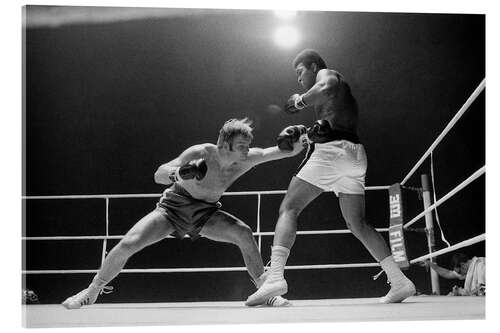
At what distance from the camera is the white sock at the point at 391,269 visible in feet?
11.8

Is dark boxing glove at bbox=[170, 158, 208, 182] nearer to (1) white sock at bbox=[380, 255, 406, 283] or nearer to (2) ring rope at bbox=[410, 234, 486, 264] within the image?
(1) white sock at bbox=[380, 255, 406, 283]

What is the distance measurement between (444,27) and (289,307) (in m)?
1.62

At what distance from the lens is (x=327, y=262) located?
3666mm

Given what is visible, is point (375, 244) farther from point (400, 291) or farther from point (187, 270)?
point (187, 270)

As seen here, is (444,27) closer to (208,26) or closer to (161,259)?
(208,26)

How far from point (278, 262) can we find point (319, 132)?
0.65 metres

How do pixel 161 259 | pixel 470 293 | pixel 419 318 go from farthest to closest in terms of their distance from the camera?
pixel 470 293 → pixel 161 259 → pixel 419 318

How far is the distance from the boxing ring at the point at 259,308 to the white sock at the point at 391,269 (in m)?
0.07

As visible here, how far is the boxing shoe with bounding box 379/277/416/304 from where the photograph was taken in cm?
362

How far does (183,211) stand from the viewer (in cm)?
349

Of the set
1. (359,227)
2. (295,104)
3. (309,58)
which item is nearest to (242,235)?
(359,227)

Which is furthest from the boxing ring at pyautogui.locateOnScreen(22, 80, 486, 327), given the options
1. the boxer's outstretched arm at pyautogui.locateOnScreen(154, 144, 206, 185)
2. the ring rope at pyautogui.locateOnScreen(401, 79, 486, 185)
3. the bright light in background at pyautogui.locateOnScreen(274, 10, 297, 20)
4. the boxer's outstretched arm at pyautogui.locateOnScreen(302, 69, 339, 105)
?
the bright light in background at pyautogui.locateOnScreen(274, 10, 297, 20)

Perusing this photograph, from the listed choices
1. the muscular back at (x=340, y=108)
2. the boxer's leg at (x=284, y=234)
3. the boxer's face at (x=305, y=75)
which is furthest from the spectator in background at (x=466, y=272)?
the boxer's face at (x=305, y=75)
